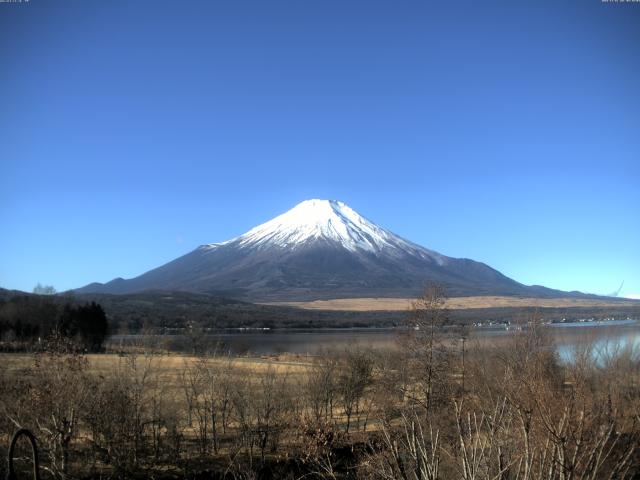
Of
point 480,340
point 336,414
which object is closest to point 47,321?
point 480,340

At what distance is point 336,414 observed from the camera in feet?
113

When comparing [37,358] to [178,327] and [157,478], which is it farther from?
[178,327]

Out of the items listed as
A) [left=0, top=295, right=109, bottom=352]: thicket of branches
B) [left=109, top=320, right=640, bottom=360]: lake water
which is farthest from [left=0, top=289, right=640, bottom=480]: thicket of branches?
[left=0, top=295, right=109, bottom=352]: thicket of branches

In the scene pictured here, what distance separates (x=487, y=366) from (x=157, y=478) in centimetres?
1930

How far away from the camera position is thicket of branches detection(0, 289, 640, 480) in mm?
8070

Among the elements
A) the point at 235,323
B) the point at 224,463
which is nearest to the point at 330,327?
the point at 235,323

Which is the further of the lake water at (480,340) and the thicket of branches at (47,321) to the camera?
the thicket of branches at (47,321)

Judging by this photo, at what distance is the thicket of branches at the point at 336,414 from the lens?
8.07 metres

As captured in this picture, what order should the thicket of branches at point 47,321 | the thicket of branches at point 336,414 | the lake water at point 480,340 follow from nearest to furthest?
the thicket of branches at point 336,414 → the lake water at point 480,340 → the thicket of branches at point 47,321

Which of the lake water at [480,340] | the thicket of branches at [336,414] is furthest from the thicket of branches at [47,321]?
the thicket of branches at [336,414]

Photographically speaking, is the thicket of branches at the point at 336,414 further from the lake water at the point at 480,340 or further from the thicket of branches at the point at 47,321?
the thicket of branches at the point at 47,321

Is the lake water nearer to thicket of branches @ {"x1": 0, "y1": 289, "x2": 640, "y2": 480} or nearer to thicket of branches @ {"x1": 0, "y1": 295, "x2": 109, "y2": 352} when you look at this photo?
thicket of branches @ {"x1": 0, "y1": 289, "x2": 640, "y2": 480}

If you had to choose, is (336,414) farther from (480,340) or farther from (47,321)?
(47,321)

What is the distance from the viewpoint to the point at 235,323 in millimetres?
174000
